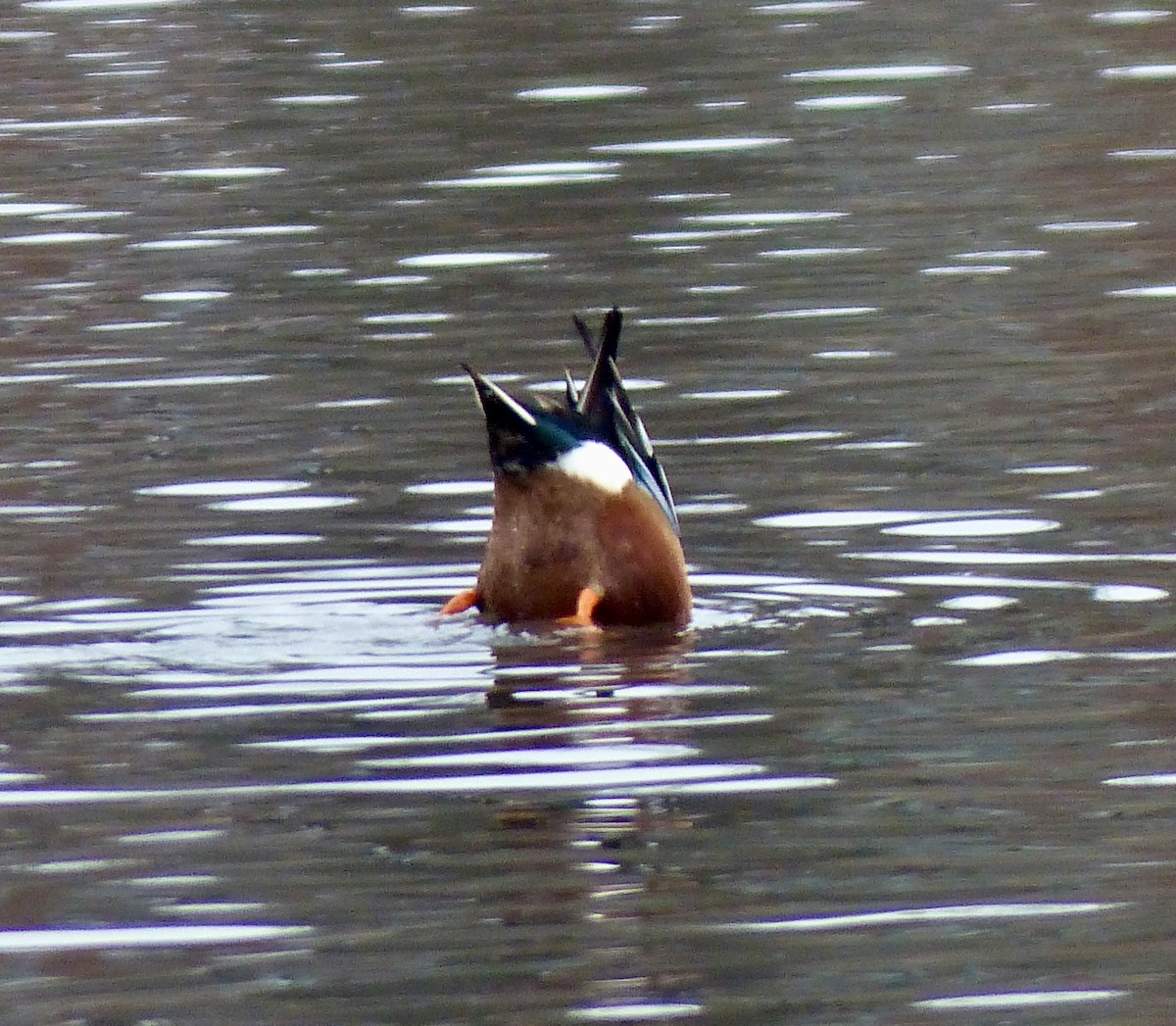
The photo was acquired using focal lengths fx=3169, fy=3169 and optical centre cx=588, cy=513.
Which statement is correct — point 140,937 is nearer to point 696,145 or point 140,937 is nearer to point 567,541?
point 567,541

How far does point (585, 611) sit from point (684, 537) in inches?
49.0

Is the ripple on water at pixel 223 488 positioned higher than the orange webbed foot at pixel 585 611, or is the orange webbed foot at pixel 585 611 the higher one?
the ripple on water at pixel 223 488

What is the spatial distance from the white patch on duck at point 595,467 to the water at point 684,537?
1.48ft

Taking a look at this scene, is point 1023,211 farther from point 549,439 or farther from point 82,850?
point 82,850

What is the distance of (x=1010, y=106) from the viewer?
17.8 metres

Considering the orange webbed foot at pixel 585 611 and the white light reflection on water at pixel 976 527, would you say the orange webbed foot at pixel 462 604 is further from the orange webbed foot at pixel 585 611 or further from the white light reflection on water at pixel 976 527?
the white light reflection on water at pixel 976 527

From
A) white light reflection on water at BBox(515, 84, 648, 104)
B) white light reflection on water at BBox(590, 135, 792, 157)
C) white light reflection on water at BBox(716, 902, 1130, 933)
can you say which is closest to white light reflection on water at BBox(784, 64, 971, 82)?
white light reflection on water at BBox(515, 84, 648, 104)

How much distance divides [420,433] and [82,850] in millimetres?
4805

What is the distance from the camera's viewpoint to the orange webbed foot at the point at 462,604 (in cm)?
892

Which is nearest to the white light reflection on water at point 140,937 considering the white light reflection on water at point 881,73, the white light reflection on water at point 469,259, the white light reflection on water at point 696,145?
the white light reflection on water at point 469,259

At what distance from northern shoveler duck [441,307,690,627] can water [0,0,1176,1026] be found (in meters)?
0.12

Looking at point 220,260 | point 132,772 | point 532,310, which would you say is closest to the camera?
point 132,772

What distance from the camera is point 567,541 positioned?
351 inches

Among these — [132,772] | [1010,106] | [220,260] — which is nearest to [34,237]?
[220,260]
